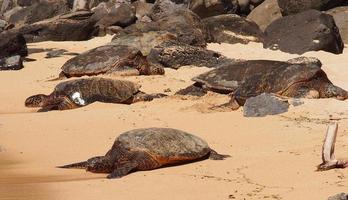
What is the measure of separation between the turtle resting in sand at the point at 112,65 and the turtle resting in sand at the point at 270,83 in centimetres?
274

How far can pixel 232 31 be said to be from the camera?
2083 centimetres

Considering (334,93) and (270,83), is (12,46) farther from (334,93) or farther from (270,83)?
(334,93)

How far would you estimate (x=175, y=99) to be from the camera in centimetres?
1285

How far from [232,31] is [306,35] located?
10.2 ft

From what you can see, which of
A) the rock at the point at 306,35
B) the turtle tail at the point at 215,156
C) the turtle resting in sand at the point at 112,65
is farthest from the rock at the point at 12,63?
the turtle tail at the point at 215,156

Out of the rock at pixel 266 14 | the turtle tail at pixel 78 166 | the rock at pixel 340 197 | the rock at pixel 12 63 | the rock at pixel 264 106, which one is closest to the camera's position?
the rock at pixel 340 197

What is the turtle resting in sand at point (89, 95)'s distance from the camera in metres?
12.7

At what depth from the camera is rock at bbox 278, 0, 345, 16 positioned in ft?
77.8

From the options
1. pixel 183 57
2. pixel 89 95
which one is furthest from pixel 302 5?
pixel 89 95

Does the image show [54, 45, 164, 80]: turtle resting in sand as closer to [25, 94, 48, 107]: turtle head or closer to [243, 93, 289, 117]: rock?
[25, 94, 48, 107]: turtle head

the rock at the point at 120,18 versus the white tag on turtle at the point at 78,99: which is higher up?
the white tag on turtle at the point at 78,99

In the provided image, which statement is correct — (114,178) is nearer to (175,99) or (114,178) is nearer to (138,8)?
(175,99)

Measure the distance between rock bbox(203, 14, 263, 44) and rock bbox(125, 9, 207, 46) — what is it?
517 millimetres

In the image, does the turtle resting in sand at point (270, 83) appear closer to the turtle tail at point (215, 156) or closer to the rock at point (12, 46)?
the turtle tail at point (215, 156)
